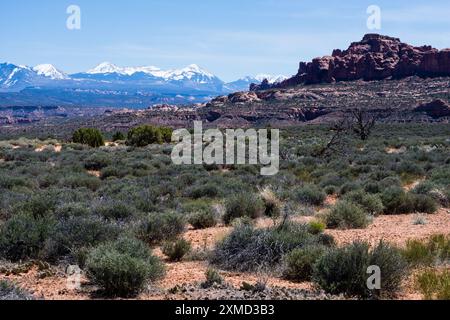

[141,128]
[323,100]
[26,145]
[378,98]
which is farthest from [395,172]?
[323,100]

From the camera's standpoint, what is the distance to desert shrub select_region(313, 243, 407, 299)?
6879 millimetres

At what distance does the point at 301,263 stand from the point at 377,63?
119792mm

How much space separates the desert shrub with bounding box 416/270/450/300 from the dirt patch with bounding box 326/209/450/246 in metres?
2.02

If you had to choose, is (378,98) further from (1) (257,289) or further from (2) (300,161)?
(1) (257,289)

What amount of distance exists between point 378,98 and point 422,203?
80.0 meters

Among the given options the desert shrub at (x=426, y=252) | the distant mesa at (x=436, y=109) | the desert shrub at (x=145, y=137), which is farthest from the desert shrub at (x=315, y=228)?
the distant mesa at (x=436, y=109)

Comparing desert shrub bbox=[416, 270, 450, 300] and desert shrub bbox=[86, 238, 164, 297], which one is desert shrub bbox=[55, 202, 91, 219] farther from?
desert shrub bbox=[416, 270, 450, 300]

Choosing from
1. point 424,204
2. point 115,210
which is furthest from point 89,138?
point 424,204

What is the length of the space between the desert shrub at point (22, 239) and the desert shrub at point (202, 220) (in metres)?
3.87

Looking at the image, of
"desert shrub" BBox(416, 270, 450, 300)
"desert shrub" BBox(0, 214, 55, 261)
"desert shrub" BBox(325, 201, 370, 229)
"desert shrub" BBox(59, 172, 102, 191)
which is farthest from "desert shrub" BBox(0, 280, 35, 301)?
"desert shrub" BBox(59, 172, 102, 191)

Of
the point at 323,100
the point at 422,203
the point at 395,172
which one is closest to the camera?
the point at 422,203

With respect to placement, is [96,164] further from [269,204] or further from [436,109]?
[436,109]

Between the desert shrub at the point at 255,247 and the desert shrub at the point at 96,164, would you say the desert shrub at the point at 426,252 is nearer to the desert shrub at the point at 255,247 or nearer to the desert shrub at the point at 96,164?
the desert shrub at the point at 255,247
